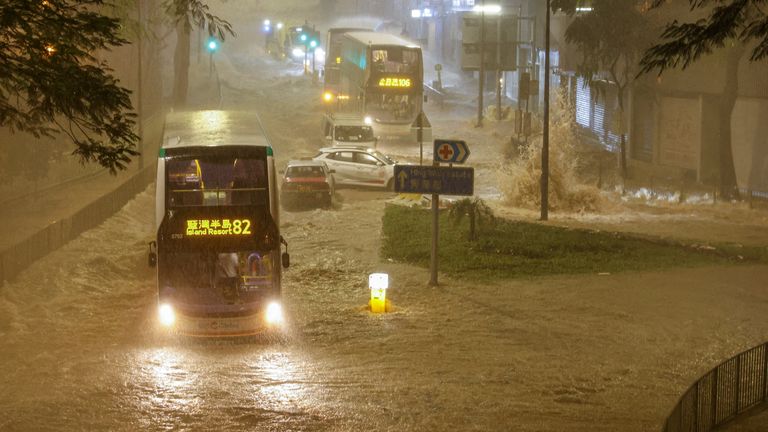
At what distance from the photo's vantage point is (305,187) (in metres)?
32.8

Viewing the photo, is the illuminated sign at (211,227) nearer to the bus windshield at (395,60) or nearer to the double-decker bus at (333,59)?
the bus windshield at (395,60)

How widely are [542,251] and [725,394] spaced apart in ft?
43.3

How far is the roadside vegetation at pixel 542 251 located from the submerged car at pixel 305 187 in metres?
4.61

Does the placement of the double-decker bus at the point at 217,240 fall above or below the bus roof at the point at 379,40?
below

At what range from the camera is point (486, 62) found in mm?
59406

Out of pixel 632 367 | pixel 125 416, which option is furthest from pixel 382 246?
pixel 125 416

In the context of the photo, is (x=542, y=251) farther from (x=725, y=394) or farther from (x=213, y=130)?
(x=725, y=394)

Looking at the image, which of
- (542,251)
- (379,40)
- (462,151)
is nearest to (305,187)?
(542,251)

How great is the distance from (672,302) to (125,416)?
11152 mm

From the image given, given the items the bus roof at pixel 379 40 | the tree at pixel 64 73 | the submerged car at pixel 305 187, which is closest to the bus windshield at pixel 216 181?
the tree at pixel 64 73

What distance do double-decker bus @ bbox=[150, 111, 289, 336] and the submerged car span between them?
15.6m

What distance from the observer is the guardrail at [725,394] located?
34.4ft

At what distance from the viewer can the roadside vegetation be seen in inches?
916

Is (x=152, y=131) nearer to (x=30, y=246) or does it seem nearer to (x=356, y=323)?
(x=30, y=246)
